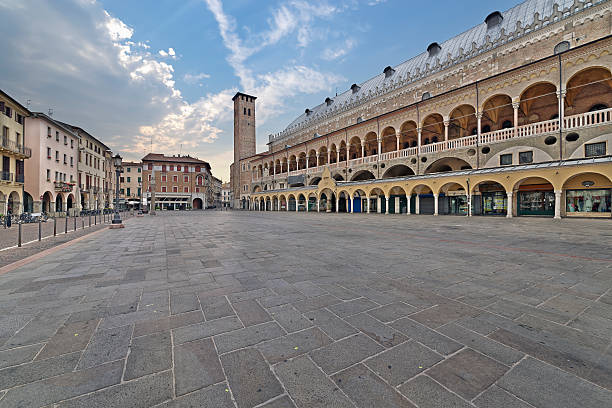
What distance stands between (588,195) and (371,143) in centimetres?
2248

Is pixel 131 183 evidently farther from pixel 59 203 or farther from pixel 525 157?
pixel 525 157

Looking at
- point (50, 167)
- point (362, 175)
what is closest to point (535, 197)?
point (362, 175)

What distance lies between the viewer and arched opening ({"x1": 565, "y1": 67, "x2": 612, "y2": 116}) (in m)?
18.4

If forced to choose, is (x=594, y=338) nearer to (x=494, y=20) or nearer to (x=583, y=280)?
(x=583, y=280)

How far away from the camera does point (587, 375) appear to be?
1859 mm

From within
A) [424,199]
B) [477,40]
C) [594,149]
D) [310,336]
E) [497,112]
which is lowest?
[310,336]

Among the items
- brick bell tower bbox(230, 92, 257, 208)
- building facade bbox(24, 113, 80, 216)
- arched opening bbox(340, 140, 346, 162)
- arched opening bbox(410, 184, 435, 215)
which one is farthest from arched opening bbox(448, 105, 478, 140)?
brick bell tower bbox(230, 92, 257, 208)

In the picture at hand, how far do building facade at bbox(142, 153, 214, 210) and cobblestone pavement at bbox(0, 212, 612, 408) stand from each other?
6228 centimetres

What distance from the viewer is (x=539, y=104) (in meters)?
22.1

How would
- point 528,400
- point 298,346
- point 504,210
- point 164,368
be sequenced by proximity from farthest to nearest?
point 504,210, point 298,346, point 164,368, point 528,400

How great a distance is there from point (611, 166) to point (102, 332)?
2295cm

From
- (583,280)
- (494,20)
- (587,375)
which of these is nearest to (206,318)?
(587,375)

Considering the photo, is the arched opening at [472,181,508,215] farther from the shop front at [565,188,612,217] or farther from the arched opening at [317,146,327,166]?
the arched opening at [317,146,327,166]

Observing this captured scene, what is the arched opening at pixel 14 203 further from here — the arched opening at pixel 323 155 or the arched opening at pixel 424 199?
the arched opening at pixel 424 199
